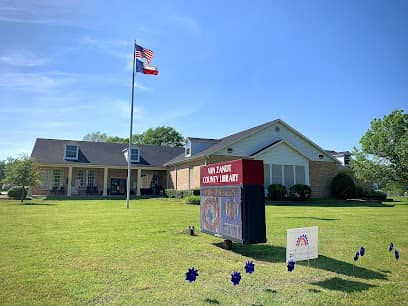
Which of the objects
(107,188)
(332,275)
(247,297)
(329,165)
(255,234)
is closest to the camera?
(247,297)

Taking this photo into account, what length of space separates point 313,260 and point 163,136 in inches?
2586

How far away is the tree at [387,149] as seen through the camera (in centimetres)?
A: 1906

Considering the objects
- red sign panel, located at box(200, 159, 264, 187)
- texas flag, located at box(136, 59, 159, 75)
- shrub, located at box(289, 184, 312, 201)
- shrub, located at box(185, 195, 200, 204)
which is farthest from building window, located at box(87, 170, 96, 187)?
red sign panel, located at box(200, 159, 264, 187)

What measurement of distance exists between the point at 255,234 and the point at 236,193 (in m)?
0.94

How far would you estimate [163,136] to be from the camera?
70938mm

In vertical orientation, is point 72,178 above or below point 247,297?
above

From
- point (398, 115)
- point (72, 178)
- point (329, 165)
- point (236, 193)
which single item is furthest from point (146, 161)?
point (236, 193)

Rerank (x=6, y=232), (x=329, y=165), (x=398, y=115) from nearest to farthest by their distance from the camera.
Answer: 1. (x=6, y=232)
2. (x=398, y=115)
3. (x=329, y=165)

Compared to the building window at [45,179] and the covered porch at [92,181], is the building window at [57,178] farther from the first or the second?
the building window at [45,179]

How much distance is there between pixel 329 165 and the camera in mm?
31078

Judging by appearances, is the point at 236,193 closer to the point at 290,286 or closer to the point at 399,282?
the point at 290,286

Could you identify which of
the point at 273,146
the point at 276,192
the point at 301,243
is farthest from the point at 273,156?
the point at 301,243

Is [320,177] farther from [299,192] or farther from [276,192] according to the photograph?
[276,192]

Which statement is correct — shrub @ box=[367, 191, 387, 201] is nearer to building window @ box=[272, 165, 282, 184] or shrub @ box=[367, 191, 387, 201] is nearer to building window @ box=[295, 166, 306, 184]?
building window @ box=[295, 166, 306, 184]
